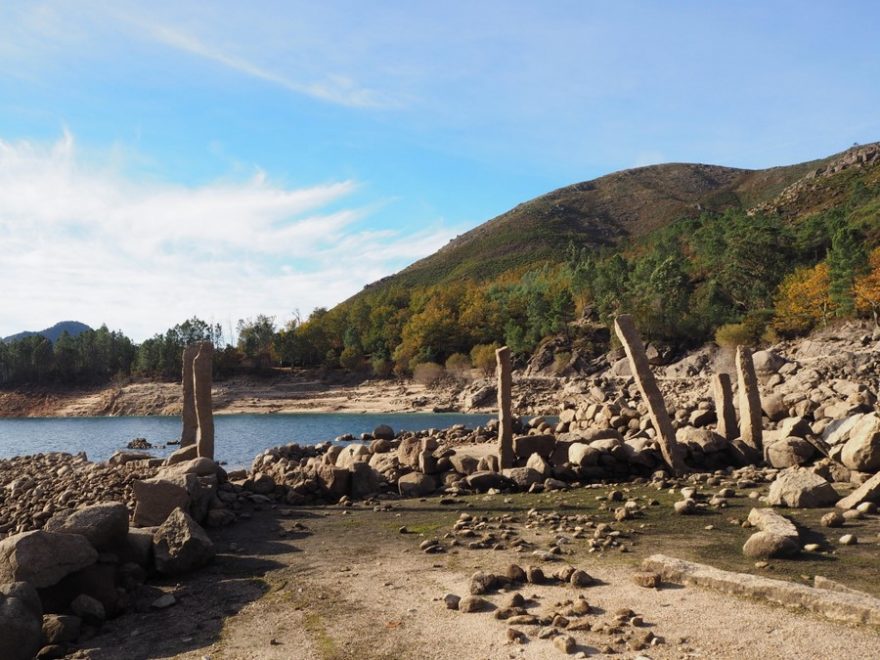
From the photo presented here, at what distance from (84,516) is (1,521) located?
624cm

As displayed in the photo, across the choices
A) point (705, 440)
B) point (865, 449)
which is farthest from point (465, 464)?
point (865, 449)

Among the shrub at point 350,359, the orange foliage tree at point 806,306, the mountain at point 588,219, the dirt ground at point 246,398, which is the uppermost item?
the mountain at point 588,219

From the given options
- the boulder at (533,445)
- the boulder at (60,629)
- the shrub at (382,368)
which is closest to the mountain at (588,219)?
the shrub at (382,368)

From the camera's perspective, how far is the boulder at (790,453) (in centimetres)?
1634

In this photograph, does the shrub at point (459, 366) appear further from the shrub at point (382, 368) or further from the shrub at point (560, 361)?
the shrub at point (560, 361)

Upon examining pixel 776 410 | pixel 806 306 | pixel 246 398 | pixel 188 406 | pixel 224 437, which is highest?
pixel 806 306

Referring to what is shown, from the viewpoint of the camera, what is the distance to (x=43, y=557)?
830 centimetres

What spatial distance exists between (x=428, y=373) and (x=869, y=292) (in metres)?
48.8

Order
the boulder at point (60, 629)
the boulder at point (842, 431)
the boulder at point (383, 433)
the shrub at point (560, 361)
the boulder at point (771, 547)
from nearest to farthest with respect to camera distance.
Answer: the boulder at point (60, 629) → the boulder at point (771, 547) → the boulder at point (842, 431) → the boulder at point (383, 433) → the shrub at point (560, 361)

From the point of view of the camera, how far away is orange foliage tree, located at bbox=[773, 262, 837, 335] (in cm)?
6212

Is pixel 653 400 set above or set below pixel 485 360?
below

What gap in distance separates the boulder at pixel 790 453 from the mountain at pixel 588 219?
121 meters

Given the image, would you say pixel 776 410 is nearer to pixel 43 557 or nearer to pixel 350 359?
pixel 43 557

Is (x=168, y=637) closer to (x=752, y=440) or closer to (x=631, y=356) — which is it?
(x=631, y=356)
